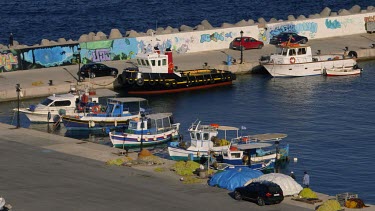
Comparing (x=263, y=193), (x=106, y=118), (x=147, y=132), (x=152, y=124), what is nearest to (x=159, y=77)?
(x=106, y=118)

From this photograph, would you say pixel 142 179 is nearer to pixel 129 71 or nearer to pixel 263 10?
pixel 129 71

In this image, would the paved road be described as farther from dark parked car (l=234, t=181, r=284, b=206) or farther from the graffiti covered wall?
the graffiti covered wall

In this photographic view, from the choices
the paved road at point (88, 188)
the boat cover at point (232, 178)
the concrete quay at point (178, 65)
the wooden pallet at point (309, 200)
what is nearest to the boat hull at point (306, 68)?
the concrete quay at point (178, 65)

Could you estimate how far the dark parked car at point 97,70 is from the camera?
105 meters

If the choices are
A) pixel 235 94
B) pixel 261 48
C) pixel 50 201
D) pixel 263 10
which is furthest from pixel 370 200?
pixel 263 10

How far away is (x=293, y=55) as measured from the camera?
372ft

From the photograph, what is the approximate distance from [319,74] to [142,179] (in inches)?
1914

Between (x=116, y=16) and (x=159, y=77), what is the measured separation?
273 ft

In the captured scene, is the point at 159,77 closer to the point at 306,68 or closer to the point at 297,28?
the point at 306,68

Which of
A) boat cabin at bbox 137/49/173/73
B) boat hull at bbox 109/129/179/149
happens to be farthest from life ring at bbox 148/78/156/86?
boat hull at bbox 109/129/179/149

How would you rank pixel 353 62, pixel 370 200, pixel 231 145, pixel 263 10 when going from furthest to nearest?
pixel 263 10 → pixel 353 62 → pixel 231 145 → pixel 370 200

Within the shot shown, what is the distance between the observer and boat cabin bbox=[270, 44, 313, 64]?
112562 millimetres

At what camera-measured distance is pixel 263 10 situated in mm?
191750

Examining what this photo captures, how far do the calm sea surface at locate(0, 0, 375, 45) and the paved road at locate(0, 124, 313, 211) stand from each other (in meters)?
84.9
